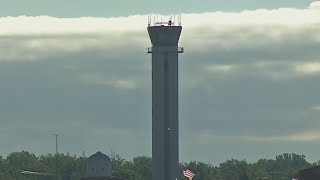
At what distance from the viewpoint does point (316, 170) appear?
183750 millimetres

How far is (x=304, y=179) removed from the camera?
18412cm

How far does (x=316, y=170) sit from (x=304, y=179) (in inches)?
80.2
